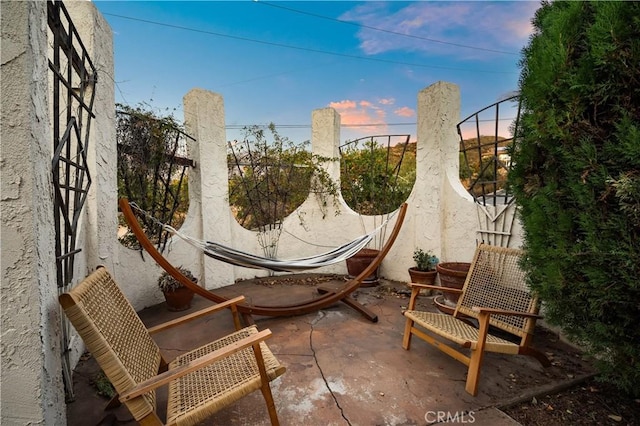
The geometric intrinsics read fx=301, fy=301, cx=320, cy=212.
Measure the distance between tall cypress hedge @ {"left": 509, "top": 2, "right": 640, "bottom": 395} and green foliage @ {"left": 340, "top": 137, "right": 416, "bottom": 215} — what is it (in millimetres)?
2641

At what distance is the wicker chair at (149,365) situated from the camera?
1082 millimetres

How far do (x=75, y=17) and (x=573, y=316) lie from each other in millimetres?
3543

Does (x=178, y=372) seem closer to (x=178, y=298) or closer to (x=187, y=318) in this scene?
(x=187, y=318)

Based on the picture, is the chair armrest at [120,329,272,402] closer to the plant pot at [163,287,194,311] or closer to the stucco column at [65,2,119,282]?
the stucco column at [65,2,119,282]

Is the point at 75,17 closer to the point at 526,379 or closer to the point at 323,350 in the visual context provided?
the point at 323,350

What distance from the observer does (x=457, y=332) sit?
1.84 m

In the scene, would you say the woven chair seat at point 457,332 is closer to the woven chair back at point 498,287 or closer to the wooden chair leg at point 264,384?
the woven chair back at point 498,287

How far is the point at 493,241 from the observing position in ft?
9.39

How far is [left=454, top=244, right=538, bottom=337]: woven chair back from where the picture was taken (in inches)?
79.9

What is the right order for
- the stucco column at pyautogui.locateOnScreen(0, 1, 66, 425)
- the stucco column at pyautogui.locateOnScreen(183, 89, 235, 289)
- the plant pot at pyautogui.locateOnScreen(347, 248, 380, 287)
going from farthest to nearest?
the plant pot at pyautogui.locateOnScreen(347, 248, 380, 287)
the stucco column at pyautogui.locateOnScreen(183, 89, 235, 289)
the stucco column at pyautogui.locateOnScreen(0, 1, 66, 425)

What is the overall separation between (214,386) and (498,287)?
1989 mm

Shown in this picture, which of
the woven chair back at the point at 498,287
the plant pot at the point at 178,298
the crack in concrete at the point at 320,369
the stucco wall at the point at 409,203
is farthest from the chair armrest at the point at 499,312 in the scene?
the plant pot at the point at 178,298

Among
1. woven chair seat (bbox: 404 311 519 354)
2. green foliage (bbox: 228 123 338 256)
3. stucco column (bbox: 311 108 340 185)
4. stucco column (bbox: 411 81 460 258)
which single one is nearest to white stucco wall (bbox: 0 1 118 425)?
woven chair seat (bbox: 404 311 519 354)
